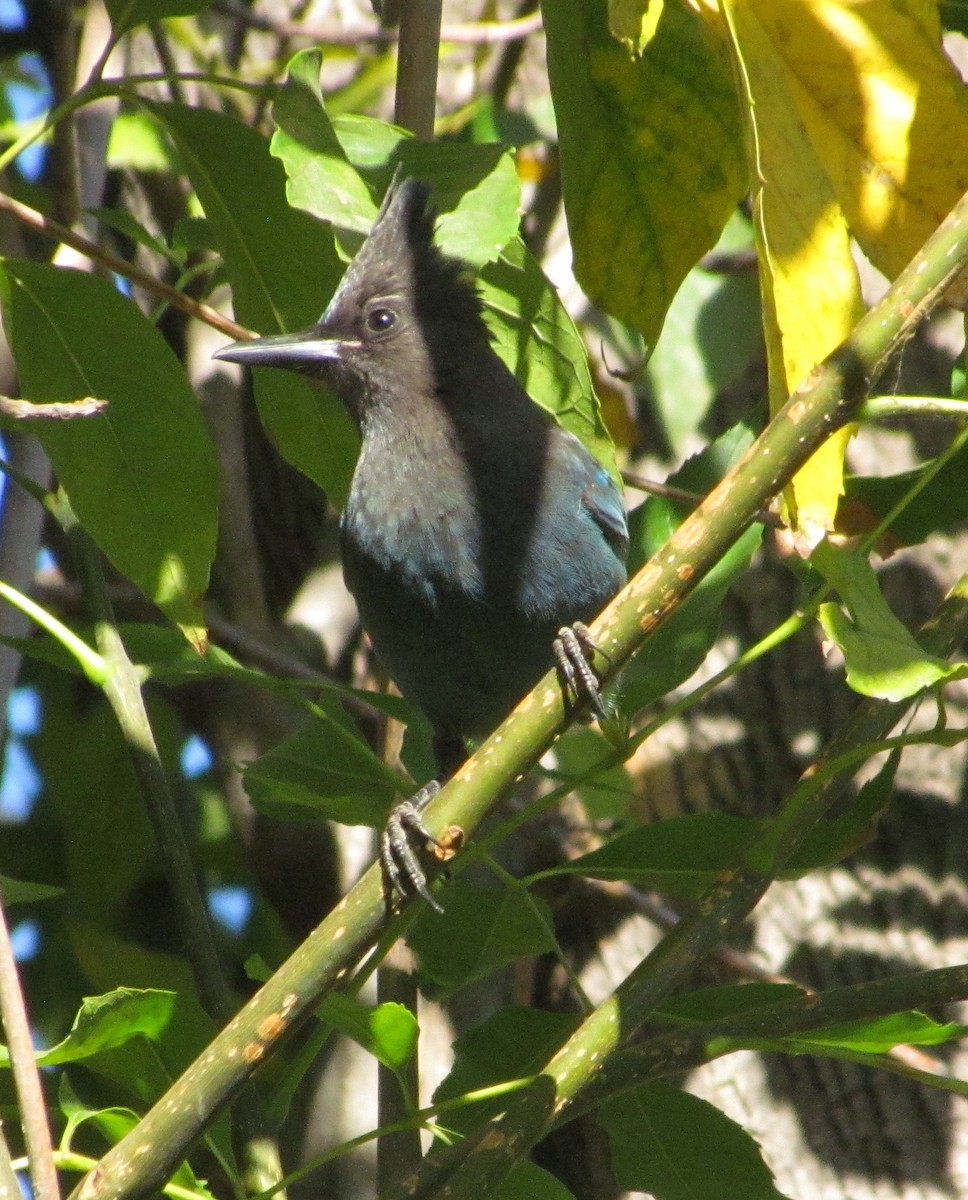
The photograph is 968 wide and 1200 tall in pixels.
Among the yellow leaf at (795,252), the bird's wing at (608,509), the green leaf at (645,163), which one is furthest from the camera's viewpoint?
the bird's wing at (608,509)

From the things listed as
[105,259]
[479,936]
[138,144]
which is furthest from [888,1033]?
[138,144]

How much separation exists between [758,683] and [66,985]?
5.63 feet

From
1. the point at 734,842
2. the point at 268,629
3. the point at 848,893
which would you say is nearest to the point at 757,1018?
the point at 734,842

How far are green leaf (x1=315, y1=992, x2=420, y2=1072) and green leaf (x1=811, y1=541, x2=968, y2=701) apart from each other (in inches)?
22.8

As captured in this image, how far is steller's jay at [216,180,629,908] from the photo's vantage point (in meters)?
2.98

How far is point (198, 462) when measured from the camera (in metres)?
2.06

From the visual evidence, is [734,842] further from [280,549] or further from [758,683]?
[280,549]

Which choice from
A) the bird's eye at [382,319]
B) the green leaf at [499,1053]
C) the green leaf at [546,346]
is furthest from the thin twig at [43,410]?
the bird's eye at [382,319]

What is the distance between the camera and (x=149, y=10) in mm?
2166

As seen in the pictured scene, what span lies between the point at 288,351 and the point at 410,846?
99 centimetres

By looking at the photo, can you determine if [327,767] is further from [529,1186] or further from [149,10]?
[149,10]

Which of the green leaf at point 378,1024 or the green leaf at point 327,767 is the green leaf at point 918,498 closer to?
the green leaf at point 327,767

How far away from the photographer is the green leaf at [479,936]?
6.75 feet

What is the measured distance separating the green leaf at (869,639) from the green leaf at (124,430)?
84 centimetres
